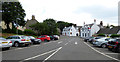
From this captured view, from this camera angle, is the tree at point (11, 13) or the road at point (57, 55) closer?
the road at point (57, 55)

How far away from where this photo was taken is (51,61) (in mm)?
7465

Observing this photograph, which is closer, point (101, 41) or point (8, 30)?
point (101, 41)

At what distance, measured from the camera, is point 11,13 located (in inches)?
1319

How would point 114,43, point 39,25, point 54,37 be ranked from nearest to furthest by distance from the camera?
point 114,43 → point 54,37 → point 39,25

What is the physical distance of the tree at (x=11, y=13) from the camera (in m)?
33.8

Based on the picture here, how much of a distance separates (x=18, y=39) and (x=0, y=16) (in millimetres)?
20797

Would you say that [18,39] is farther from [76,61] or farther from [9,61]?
[76,61]

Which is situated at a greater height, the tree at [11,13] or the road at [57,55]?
the tree at [11,13]

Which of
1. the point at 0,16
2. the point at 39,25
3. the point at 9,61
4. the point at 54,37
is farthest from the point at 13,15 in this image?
the point at 9,61

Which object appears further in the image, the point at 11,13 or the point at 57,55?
the point at 11,13

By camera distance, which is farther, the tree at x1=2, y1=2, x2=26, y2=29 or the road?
the tree at x1=2, y1=2, x2=26, y2=29

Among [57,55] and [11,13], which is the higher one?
[11,13]

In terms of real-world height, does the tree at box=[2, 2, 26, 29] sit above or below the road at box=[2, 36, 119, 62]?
above

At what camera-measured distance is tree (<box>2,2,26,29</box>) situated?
111 feet
